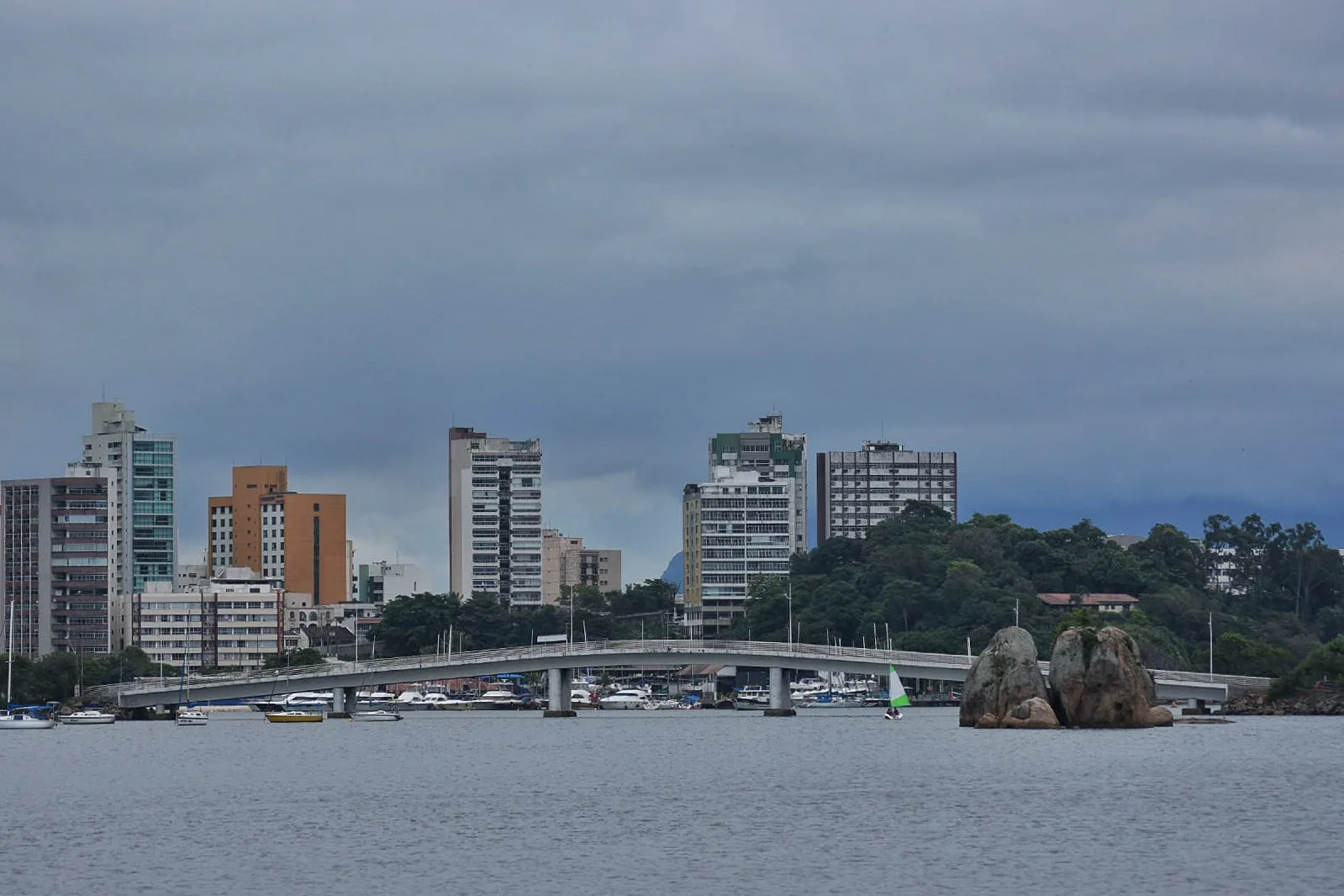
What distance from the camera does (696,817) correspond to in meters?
81.1

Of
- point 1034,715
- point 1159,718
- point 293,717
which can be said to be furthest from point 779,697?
point 1034,715

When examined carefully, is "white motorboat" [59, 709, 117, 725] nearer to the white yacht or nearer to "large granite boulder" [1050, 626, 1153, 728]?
the white yacht

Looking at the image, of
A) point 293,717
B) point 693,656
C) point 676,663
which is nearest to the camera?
point 693,656

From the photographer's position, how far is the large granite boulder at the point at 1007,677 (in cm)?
14425

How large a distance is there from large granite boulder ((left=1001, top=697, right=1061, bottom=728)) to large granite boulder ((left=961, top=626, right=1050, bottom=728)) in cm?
44

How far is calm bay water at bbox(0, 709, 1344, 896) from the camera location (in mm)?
62656

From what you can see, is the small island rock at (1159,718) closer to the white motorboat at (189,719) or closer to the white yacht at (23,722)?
the white motorboat at (189,719)

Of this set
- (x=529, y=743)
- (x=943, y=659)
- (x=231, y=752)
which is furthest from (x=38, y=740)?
(x=943, y=659)

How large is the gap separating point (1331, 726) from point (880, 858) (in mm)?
95952

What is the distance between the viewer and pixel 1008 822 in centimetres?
7700

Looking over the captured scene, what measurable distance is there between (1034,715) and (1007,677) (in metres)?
3.38

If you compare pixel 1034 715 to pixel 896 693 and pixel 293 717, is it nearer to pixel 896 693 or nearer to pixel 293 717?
pixel 896 693

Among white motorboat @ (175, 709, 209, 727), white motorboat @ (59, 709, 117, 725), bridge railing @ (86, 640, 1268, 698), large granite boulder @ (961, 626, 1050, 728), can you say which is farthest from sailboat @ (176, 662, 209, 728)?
large granite boulder @ (961, 626, 1050, 728)

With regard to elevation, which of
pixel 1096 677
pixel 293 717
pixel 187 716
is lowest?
pixel 293 717
